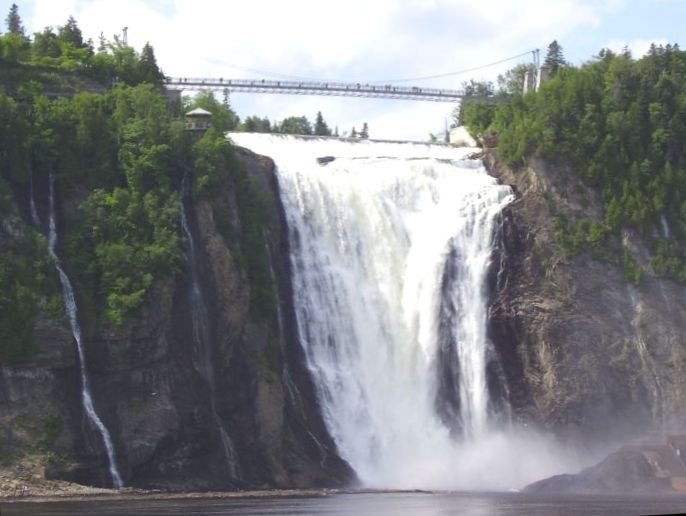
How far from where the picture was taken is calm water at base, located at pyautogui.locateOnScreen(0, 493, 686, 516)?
268 feet

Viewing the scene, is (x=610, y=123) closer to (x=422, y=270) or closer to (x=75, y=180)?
(x=422, y=270)

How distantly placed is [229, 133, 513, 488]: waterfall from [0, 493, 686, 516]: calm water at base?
10640 millimetres

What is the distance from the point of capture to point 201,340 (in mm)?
100375

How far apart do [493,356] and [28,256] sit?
105 feet

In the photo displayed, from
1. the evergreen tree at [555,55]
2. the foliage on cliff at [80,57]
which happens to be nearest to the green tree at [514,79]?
the evergreen tree at [555,55]

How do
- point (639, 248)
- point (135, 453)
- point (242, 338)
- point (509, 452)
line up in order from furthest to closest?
point (639, 248) < point (509, 452) < point (242, 338) < point (135, 453)

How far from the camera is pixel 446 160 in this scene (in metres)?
124

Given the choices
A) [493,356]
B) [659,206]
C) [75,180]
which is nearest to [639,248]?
[659,206]

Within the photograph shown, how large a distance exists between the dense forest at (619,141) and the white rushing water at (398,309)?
5286mm

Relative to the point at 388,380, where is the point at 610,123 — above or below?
above

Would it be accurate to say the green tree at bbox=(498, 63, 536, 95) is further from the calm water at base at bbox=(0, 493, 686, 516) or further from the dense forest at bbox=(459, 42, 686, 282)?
the calm water at base at bbox=(0, 493, 686, 516)

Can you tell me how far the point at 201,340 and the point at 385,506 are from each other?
59.5ft

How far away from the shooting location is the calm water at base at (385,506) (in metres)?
81.7

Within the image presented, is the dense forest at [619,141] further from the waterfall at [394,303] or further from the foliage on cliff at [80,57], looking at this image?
the foliage on cliff at [80,57]
